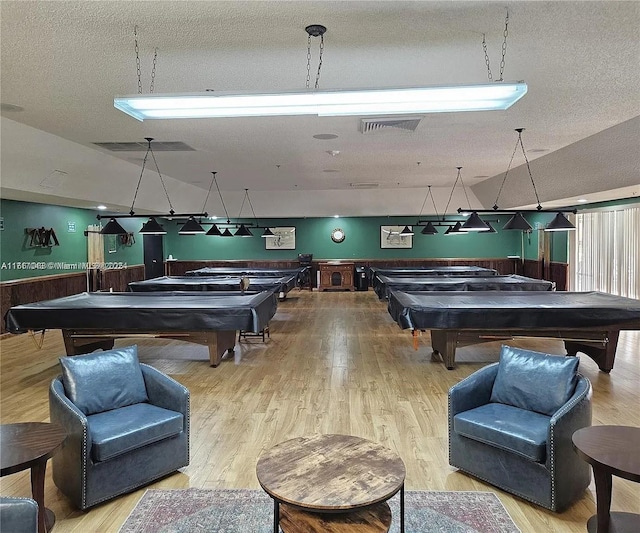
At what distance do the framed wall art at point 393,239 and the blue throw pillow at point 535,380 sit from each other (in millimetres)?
11043

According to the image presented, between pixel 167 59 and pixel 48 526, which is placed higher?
pixel 167 59

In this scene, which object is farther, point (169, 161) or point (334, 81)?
point (169, 161)

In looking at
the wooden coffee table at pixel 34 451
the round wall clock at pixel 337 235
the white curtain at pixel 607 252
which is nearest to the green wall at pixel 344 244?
the round wall clock at pixel 337 235

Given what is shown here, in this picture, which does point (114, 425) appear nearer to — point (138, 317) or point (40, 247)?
point (138, 317)

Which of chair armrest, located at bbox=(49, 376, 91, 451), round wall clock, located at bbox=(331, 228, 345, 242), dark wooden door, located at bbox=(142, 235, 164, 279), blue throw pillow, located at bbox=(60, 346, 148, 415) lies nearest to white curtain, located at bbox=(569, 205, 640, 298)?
round wall clock, located at bbox=(331, 228, 345, 242)

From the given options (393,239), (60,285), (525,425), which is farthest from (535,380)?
(393,239)

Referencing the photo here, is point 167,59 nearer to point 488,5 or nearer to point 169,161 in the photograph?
point 488,5

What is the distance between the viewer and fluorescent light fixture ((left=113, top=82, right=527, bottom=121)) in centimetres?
248

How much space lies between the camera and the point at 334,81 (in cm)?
385

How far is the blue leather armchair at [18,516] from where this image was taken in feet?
5.59

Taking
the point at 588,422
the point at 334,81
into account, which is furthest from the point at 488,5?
the point at 588,422

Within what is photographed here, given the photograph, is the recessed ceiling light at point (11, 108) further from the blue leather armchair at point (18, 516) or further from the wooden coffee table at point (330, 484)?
the wooden coffee table at point (330, 484)

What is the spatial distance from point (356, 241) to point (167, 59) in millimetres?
11254

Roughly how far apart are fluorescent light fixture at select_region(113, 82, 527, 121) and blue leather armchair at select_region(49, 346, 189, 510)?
1.73 metres
